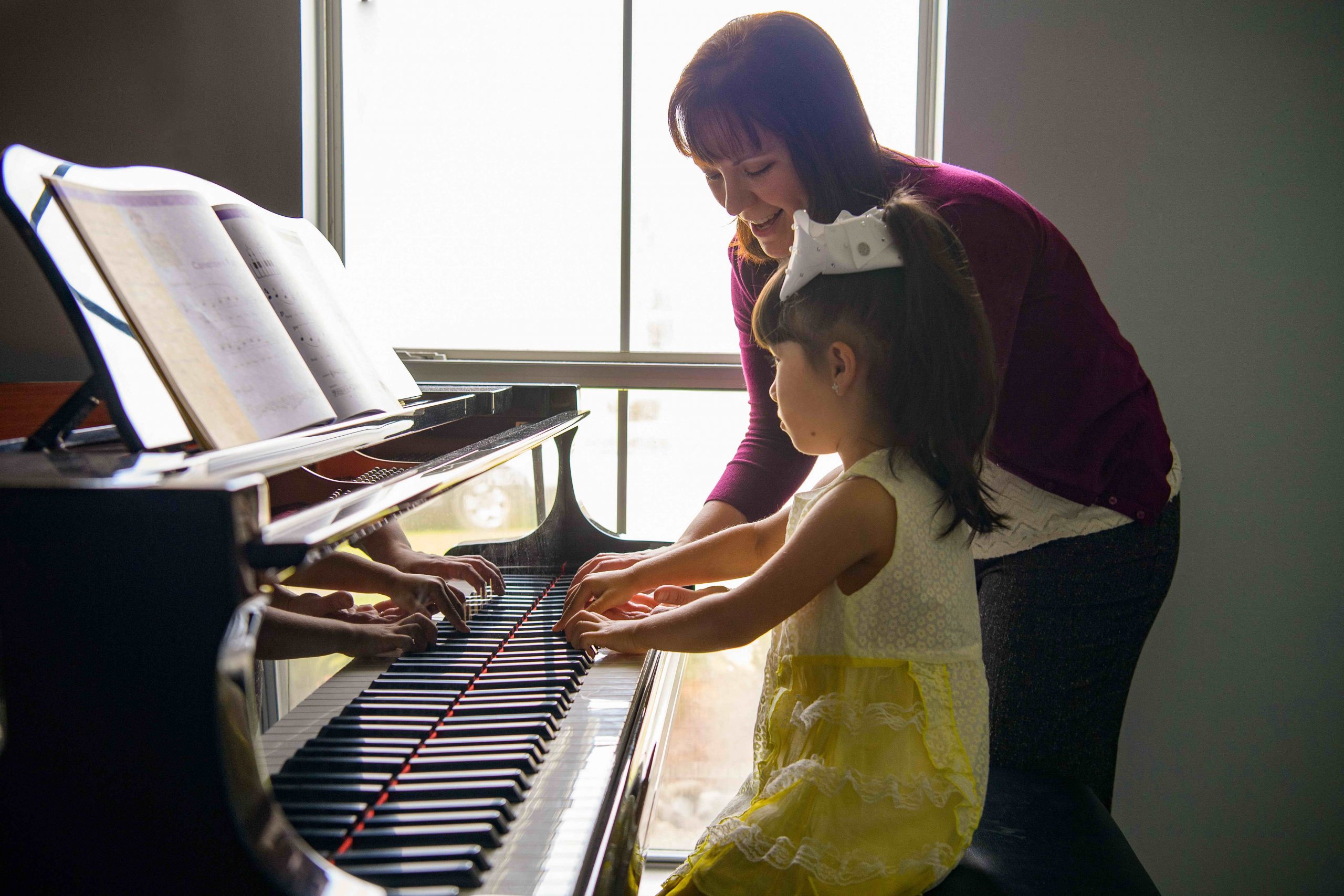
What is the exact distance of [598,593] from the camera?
1224 mm

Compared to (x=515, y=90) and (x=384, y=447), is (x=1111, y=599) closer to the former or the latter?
Answer: (x=384, y=447)

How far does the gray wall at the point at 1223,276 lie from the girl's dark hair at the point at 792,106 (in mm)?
970

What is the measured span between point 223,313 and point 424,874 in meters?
0.58

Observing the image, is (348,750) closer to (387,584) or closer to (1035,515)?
(387,584)

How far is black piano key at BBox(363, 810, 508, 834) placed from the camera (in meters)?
0.76

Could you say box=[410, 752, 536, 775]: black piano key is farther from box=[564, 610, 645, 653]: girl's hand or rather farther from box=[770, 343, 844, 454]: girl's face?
box=[770, 343, 844, 454]: girl's face

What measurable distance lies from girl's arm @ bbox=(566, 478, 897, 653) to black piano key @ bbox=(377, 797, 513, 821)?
319mm

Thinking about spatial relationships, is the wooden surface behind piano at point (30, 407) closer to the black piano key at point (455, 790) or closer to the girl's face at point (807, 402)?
the black piano key at point (455, 790)

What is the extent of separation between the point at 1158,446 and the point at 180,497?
4.13 ft

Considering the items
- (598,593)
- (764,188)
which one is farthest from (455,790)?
(764,188)

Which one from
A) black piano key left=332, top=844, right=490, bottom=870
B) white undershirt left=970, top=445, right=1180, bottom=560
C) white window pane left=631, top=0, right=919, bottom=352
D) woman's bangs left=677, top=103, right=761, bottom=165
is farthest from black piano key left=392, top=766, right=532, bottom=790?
white window pane left=631, top=0, right=919, bottom=352

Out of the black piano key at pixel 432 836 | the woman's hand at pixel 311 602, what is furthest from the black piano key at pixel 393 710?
the black piano key at pixel 432 836

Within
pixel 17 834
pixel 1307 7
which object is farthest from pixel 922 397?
pixel 1307 7

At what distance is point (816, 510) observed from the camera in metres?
1.08
